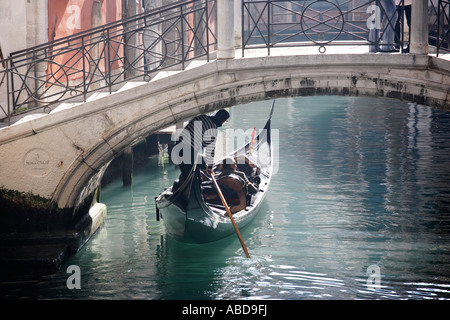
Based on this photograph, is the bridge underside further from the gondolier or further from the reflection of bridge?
the gondolier

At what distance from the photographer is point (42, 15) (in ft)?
23.8

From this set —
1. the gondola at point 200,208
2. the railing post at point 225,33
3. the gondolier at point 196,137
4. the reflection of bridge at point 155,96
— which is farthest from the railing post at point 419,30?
the gondola at point 200,208

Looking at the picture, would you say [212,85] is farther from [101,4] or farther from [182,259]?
[101,4]

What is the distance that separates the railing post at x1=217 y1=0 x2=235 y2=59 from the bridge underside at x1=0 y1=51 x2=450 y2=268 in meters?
0.08

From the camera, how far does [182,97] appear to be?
581 cm

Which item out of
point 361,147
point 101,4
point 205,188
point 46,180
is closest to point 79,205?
point 46,180

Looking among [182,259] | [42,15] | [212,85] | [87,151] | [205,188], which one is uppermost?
[42,15]

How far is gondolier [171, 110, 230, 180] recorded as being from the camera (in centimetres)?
641

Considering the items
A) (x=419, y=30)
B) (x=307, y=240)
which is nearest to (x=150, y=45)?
(x=419, y=30)

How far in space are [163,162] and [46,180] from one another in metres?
5.44

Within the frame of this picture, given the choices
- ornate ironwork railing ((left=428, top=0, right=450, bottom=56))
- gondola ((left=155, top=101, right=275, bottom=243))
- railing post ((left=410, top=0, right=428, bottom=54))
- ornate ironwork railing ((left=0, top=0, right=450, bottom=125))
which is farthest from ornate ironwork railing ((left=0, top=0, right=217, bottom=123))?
ornate ironwork railing ((left=428, top=0, right=450, bottom=56))

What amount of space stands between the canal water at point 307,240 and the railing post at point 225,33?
6.45 feet

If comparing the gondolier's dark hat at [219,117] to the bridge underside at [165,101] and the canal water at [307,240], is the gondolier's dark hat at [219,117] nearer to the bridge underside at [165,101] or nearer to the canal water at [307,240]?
the bridge underside at [165,101]

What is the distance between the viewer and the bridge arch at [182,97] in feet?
18.5
